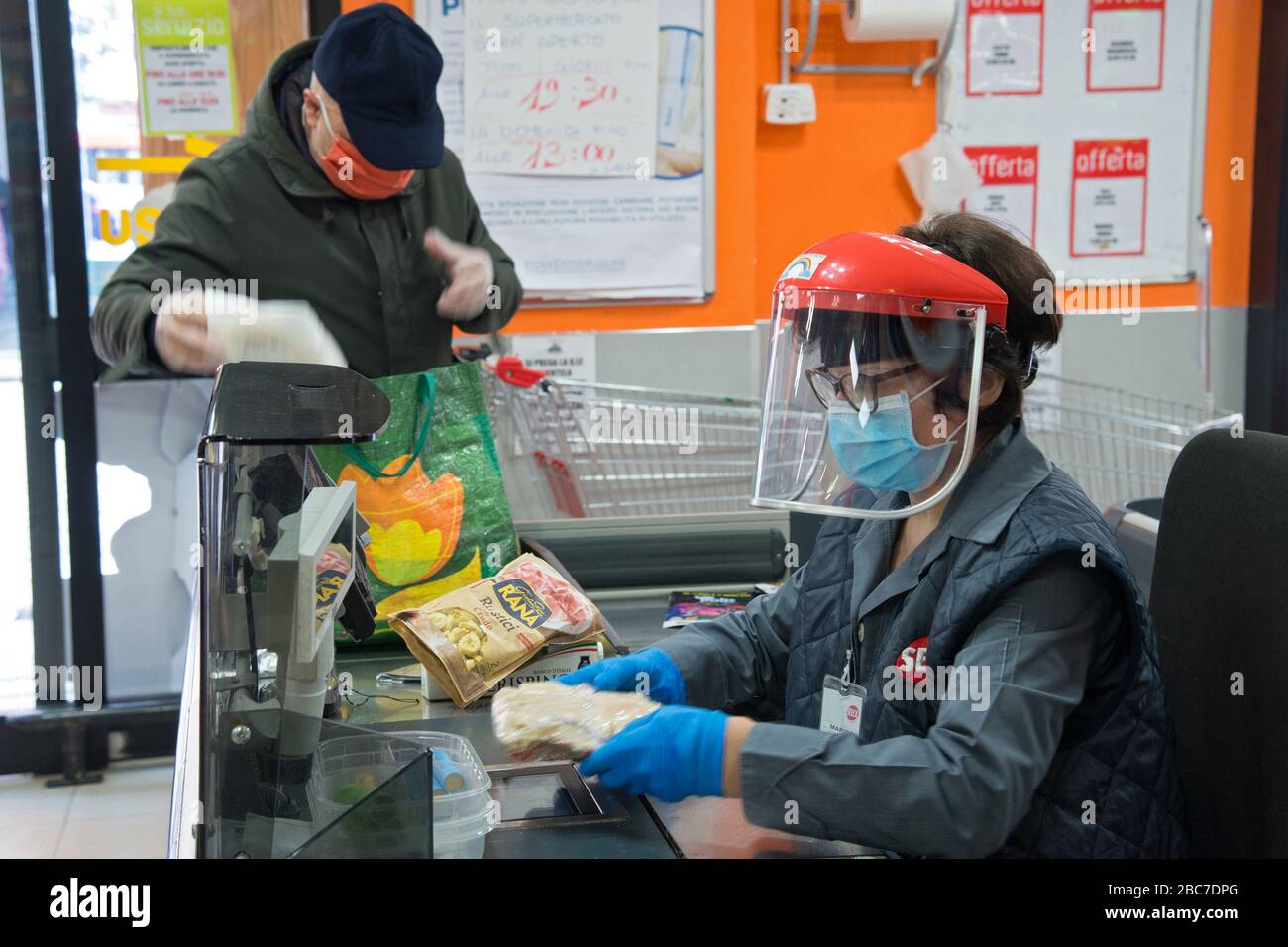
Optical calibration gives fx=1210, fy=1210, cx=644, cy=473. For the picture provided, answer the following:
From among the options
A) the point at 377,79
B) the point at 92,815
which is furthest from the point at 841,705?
the point at 92,815

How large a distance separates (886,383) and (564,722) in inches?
21.7

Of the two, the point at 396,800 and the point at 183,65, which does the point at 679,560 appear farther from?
the point at 183,65

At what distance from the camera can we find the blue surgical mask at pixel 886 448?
145 cm

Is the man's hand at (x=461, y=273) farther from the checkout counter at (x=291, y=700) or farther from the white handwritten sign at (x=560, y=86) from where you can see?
the white handwritten sign at (x=560, y=86)

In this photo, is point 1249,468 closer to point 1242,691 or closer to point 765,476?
point 1242,691

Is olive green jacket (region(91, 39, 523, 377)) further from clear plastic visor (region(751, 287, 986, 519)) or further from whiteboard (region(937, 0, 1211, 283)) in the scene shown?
whiteboard (region(937, 0, 1211, 283))

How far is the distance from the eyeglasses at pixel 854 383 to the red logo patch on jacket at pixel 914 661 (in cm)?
29

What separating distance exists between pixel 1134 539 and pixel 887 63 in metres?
2.37

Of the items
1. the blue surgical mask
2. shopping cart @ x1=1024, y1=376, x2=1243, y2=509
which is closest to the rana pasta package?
the blue surgical mask

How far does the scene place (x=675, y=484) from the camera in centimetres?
326

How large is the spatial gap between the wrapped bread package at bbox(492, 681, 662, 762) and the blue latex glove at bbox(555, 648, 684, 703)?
22 cm

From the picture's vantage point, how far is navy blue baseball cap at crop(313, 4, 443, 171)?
2.31 m

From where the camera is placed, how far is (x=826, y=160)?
4.18m

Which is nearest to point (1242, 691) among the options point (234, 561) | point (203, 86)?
point (234, 561)
